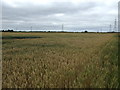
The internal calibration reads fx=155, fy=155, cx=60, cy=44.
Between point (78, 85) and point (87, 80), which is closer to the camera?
point (78, 85)

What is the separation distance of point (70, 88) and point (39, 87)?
2.36ft

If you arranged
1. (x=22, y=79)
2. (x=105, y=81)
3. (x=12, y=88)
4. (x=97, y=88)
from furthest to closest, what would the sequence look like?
(x=22, y=79) → (x=105, y=81) → (x=12, y=88) → (x=97, y=88)

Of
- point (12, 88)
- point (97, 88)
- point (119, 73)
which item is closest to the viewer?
point (97, 88)

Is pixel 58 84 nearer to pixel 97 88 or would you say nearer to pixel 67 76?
pixel 67 76

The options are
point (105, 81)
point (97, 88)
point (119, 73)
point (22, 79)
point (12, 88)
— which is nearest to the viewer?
point (97, 88)

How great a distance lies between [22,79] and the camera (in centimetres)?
429

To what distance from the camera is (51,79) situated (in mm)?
4082

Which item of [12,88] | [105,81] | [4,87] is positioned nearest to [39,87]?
[12,88]

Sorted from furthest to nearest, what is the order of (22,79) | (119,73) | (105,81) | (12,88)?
(119,73)
(22,79)
(105,81)
(12,88)

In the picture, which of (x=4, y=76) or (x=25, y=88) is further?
(x=4, y=76)

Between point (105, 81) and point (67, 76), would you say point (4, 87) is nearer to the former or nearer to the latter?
point (67, 76)

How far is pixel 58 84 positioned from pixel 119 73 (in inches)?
84.5

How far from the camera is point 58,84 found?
12.4 feet

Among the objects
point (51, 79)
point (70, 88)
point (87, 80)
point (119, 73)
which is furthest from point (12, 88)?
point (119, 73)
